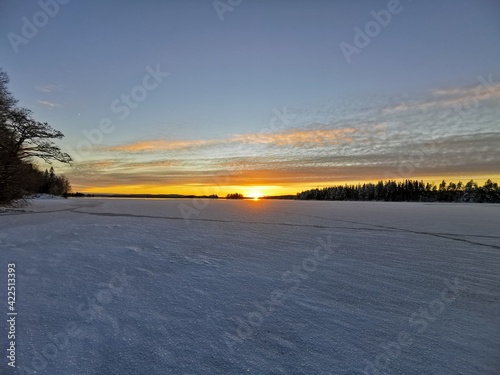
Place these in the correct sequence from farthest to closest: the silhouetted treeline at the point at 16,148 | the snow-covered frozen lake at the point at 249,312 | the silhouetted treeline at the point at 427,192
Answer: the silhouetted treeline at the point at 427,192 → the silhouetted treeline at the point at 16,148 → the snow-covered frozen lake at the point at 249,312

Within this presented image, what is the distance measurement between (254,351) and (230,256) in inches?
159

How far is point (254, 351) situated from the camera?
2.85m

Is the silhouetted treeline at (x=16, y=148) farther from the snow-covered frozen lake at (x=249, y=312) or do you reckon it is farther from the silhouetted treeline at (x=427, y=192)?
the silhouetted treeline at (x=427, y=192)

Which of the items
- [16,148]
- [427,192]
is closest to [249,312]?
[16,148]

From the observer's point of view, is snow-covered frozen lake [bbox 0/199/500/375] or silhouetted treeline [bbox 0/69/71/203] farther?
silhouetted treeline [bbox 0/69/71/203]

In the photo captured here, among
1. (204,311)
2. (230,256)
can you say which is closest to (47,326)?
(204,311)

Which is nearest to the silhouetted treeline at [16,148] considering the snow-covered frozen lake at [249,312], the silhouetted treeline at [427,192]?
the snow-covered frozen lake at [249,312]

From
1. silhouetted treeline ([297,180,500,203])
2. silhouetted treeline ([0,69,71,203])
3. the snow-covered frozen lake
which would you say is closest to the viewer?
the snow-covered frozen lake

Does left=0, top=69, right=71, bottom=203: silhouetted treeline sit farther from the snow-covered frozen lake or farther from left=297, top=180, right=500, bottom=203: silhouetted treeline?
left=297, top=180, right=500, bottom=203: silhouetted treeline

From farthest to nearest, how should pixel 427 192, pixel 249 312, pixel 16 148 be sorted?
1. pixel 427 192
2. pixel 16 148
3. pixel 249 312

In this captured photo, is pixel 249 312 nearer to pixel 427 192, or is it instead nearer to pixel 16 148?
pixel 16 148

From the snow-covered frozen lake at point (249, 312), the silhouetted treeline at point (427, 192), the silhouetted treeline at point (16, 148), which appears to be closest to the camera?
the snow-covered frozen lake at point (249, 312)

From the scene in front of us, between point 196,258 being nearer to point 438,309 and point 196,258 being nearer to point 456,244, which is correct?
point 438,309

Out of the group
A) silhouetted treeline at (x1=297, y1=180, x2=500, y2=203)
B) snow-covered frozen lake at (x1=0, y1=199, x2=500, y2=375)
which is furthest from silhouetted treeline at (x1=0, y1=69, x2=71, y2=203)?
silhouetted treeline at (x1=297, y1=180, x2=500, y2=203)
